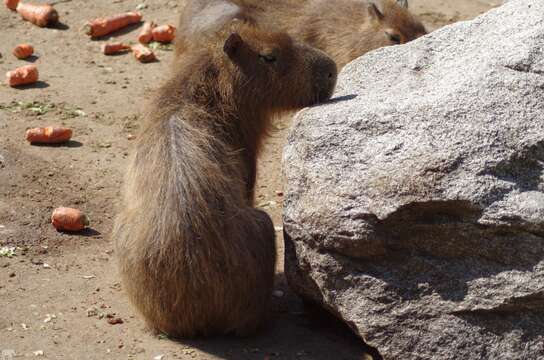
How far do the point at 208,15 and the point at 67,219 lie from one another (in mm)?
2926

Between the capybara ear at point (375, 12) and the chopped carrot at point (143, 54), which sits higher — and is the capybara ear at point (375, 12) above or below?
above

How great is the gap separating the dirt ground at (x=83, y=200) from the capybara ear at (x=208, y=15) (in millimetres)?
690

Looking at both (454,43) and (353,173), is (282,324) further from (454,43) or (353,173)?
(454,43)

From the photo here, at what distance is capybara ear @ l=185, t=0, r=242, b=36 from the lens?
8305 mm

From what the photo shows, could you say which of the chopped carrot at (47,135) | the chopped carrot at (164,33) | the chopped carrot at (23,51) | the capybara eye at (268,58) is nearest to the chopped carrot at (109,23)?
the chopped carrot at (164,33)

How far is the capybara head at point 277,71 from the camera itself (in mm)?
5477

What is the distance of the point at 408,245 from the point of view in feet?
14.1

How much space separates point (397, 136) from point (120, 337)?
1844 mm

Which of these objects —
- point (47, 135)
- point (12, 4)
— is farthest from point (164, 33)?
point (47, 135)

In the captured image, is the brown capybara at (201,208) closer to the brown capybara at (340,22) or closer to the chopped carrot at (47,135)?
the chopped carrot at (47,135)

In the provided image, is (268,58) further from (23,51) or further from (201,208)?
(23,51)

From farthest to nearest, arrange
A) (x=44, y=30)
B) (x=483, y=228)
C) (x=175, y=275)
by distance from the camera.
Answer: (x=44, y=30) < (x=175, y=275) < (x=483, y=228)

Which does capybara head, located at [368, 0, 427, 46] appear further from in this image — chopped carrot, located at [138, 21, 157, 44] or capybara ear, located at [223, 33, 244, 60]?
capybara ear, located at [223, 33, 244, 60]

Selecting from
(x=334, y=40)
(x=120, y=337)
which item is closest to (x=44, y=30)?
(x=334, y=40)
